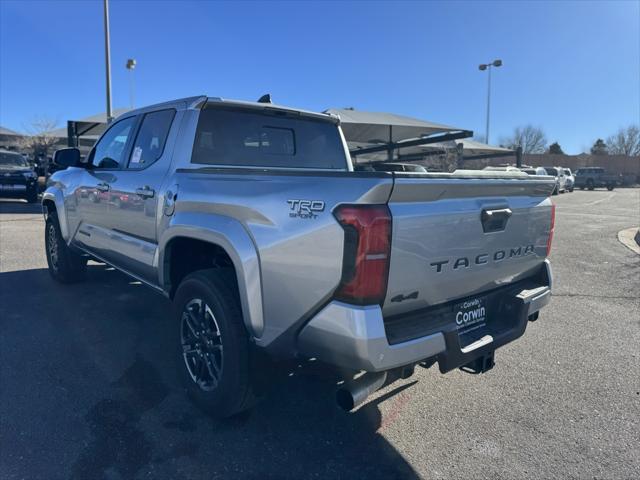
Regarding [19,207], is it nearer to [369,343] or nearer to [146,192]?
[146,192]

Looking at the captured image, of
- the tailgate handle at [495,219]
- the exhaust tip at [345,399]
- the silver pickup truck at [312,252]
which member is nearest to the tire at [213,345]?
the silver pickup truck at [312,252]

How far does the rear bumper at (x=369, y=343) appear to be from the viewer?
215 centimetres

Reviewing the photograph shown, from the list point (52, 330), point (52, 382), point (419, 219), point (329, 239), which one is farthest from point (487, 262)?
point (52, 330)

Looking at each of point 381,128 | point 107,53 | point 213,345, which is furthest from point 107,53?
point 213,345

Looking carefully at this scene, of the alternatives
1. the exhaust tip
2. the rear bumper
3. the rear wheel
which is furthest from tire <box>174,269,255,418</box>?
the rear wheel

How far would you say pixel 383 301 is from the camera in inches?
88.5

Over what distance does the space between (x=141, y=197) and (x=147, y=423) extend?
1661mm

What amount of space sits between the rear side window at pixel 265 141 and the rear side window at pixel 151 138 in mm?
386

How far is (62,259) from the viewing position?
5852 millimetres

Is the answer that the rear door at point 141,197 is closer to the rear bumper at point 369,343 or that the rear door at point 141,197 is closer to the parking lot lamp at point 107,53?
the rear bumper at point 369,343

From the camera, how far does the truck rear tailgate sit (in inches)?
89.3

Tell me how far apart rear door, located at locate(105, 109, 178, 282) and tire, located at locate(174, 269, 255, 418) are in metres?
0.69

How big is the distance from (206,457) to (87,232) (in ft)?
10.2

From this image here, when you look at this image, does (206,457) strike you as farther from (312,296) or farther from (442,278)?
(442,278)
